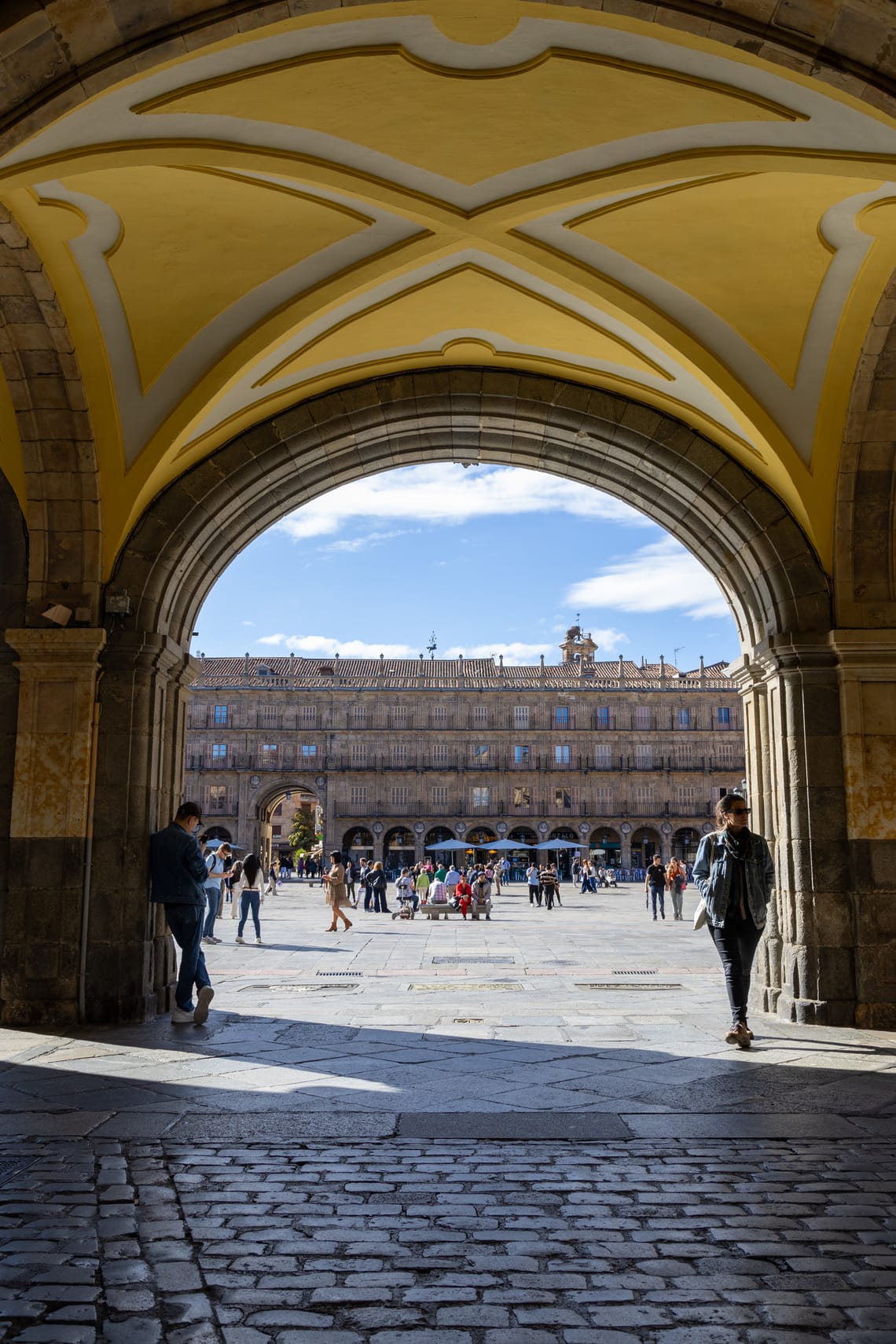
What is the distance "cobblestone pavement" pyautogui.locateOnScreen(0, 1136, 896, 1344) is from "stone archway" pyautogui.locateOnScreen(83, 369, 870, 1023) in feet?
11.0

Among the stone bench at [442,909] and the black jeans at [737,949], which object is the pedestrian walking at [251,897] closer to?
the stone bench at [442,909]

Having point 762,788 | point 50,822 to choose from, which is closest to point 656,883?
point 762,788

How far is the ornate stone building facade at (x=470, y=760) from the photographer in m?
56.2

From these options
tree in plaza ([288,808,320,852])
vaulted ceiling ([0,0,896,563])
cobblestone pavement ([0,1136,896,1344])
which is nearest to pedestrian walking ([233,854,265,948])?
vaulted ceiling ([0,0,896,563])

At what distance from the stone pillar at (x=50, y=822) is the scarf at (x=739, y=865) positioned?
4125 millimetres

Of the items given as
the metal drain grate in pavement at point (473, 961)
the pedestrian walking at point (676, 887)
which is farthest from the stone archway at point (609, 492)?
the pedestrian walking at point (676, 887)

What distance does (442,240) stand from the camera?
701 centimetres

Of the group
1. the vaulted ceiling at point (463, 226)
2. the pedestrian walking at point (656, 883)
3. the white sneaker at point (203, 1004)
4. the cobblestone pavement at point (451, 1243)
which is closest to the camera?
the cobblestone pavement at point (451, 1243)

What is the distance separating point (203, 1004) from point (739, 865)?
338cm

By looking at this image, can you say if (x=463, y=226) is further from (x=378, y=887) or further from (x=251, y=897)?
(x=378, y=887)

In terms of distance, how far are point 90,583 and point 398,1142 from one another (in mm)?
4808

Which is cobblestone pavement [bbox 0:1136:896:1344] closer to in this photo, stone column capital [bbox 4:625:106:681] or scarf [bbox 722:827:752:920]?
scarf [bbox 722:827:752:920]

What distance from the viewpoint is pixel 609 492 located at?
952 cm

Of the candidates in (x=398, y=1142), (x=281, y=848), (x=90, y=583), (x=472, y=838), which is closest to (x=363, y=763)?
(x=472, y=838)
